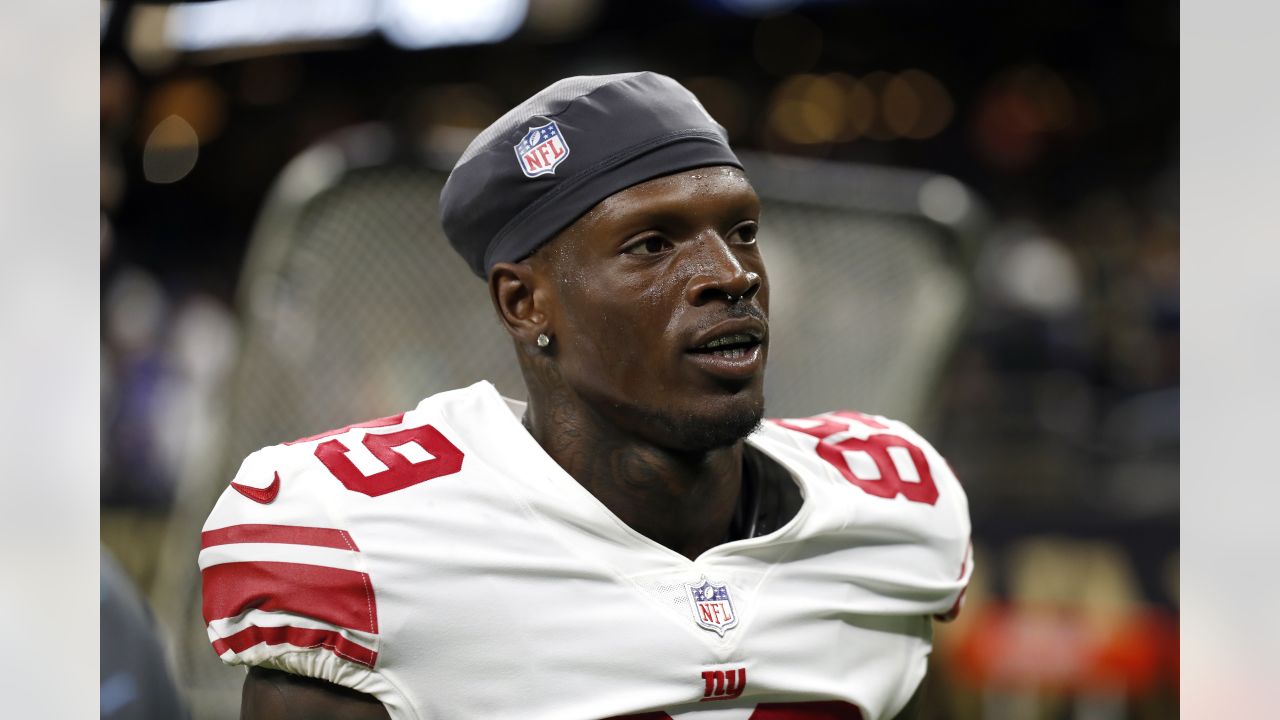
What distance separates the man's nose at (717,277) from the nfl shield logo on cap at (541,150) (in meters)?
0.19

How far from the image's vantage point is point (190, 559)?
2.52 metres

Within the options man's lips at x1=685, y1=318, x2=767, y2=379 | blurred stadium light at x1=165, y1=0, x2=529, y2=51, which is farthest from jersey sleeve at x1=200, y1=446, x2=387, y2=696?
blurred stadium light at x1=165, y1=0, x2=529, y2=51

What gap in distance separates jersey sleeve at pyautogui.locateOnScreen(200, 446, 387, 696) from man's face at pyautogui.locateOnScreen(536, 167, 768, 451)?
0.33 metres

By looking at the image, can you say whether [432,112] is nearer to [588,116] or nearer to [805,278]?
[805,278]

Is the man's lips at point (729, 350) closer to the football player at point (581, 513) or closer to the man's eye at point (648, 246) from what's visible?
the football player at point (581, 513)

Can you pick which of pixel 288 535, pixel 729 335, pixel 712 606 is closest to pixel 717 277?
pixel 729 335

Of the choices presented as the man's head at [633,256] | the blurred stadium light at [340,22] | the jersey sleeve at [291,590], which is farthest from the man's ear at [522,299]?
the blurred stadium light at [340,22]

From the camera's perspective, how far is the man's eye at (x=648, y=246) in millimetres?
1408

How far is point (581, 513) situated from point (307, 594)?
11.9 inches

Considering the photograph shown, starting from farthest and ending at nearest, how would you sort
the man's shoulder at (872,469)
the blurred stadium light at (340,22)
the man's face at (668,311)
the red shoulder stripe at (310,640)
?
the blurred stadium light at (340,22) → the man's shoulder at (872,469) → the man's face at (668,311) → the red shoulder stripe at (310,640)

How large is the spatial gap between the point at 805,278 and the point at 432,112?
94.0 inches

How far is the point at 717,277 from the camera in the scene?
1.38 metres

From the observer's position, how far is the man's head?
4.57 ft
